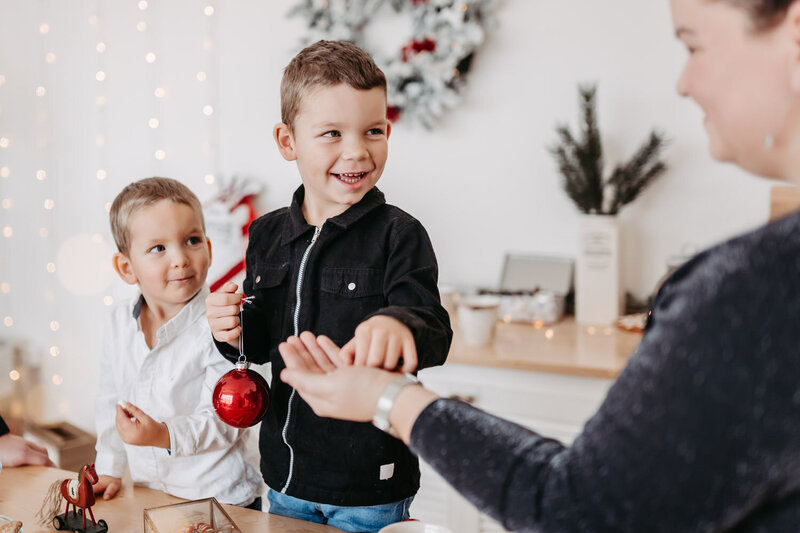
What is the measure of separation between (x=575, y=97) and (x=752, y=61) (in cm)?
193

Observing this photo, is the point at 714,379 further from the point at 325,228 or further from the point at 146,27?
the point at 146,27

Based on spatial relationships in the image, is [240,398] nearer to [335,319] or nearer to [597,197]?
[335,319]

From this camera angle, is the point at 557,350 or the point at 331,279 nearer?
the point at 331,279

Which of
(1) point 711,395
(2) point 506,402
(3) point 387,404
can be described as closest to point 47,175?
(2) point 506,402

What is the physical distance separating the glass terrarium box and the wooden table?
75 millimetres

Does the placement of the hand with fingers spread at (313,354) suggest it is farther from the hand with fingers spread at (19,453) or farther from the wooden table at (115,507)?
the hand with fingers spread at (19,453)

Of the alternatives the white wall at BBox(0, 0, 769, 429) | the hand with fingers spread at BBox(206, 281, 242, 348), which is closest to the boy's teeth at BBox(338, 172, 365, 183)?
the hand with fingers spread at BBox(206, 281, 242, 348)

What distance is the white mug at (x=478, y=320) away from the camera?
2.15 m

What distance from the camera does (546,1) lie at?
246cm

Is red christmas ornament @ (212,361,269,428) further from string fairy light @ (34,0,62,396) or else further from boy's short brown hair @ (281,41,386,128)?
string fairy light @ (34,0,62,396)

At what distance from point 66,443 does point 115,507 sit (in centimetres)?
173

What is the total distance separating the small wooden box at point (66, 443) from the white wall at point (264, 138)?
397 millimetres

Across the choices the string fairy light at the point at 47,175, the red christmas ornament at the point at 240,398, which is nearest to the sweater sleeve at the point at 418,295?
the red christmas ornament at the point at 240,398

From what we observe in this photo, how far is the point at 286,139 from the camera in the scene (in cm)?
124
